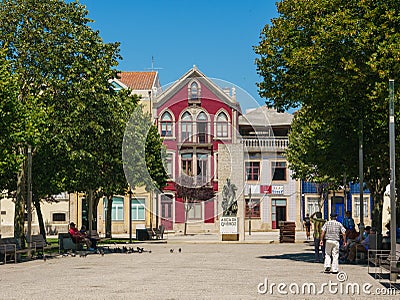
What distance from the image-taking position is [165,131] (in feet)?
212

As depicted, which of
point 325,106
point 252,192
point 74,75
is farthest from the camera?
point 252,192

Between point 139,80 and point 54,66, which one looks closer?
point 54,66

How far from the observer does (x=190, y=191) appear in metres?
65.7

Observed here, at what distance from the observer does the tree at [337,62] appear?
75.2 feet

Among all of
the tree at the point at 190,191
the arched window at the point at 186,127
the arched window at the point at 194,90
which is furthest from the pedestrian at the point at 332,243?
the tree at the point at 190,191

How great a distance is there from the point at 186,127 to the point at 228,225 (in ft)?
60.2

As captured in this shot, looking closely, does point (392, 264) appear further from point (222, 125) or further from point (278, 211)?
point (278, 211)

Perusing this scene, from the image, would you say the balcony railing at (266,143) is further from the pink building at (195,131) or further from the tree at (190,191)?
the tree at (190,191)

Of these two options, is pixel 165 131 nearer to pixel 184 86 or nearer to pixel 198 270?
pixel 184 86

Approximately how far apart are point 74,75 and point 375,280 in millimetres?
16745

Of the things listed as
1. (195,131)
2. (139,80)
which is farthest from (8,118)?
(139,80)

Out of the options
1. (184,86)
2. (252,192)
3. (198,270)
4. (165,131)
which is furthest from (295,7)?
(252,192)

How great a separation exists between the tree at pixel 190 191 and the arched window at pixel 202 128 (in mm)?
4122

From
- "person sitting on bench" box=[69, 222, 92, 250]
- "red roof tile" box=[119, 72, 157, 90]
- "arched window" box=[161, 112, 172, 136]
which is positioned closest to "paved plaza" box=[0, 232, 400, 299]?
"person sitting on bench" box=[69, 222, 92, 250]
